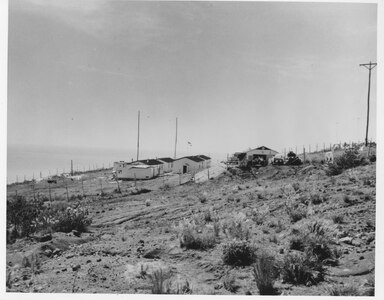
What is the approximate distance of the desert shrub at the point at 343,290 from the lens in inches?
235

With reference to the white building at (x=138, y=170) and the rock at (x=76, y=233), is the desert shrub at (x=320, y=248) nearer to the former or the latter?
the rock at (x=76, y=233)

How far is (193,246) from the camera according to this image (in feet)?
27.0

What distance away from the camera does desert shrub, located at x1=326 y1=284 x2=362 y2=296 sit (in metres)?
5.98

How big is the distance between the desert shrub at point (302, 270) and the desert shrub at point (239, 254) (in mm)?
773

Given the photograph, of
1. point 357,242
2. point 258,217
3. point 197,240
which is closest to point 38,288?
point 197,240

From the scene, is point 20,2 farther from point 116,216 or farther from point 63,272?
point 116,216

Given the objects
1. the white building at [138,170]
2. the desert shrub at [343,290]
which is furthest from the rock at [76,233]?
the white building at [138,170]

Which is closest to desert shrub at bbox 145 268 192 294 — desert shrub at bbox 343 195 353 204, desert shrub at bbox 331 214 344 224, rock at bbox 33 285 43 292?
rock at bbox 33 285 43 292

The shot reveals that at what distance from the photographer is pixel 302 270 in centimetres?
641

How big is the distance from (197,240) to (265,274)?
2166mm

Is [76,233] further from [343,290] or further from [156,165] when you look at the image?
[156,165]

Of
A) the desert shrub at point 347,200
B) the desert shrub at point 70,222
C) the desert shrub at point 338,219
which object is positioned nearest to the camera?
the desert shrub at point 338,219

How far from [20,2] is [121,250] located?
6812 millimetres

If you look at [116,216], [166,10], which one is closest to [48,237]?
[116,216]
